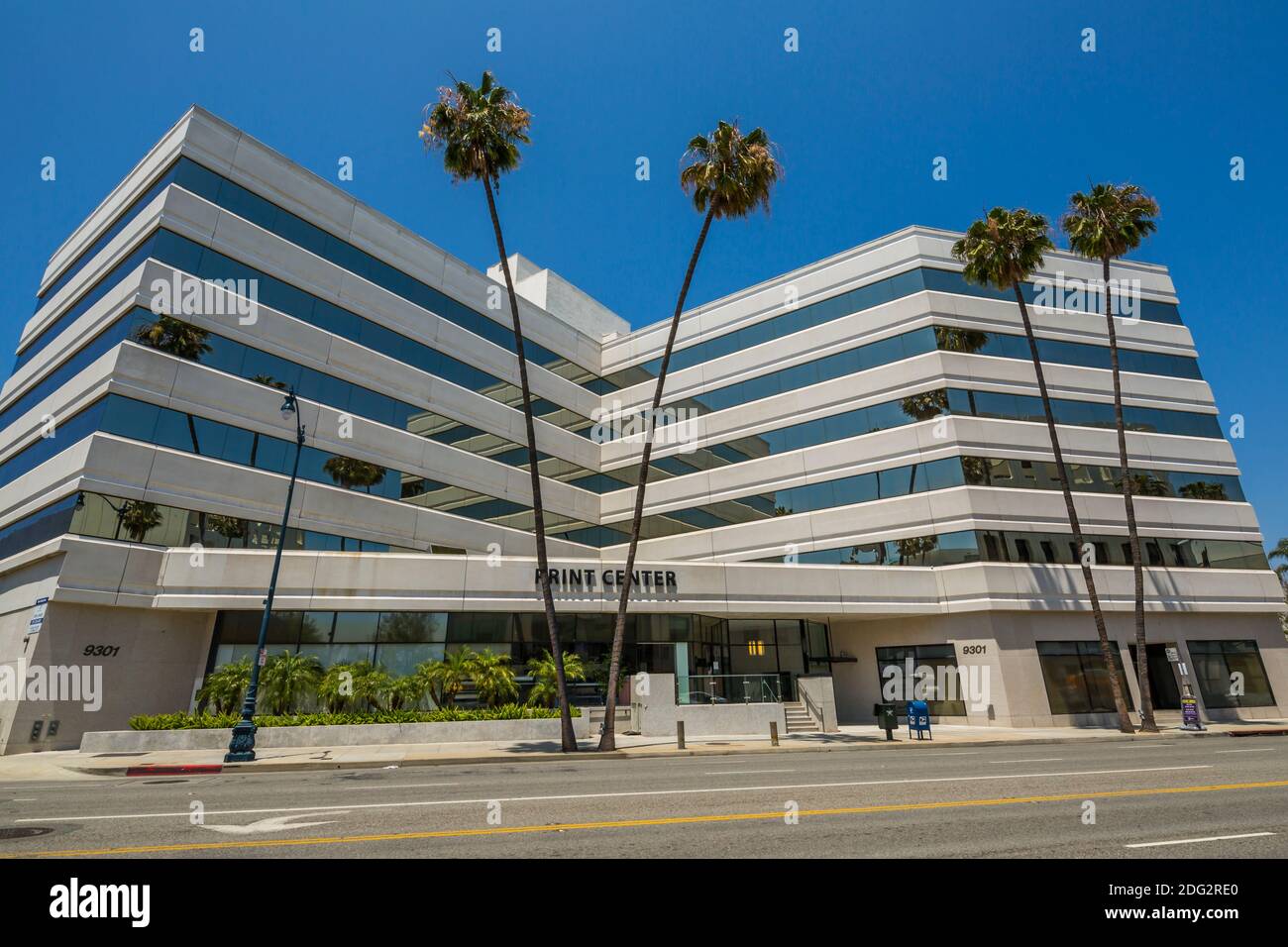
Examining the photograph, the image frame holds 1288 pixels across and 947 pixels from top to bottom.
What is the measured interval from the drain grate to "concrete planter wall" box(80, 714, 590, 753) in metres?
12.8

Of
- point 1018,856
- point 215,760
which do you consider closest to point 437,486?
point 215,760

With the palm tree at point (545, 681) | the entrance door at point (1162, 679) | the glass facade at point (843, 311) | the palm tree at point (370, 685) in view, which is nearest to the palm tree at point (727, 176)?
the palm tree at point (545, 681)

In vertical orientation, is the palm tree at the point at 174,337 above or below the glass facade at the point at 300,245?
below

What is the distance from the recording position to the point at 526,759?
56.4ft

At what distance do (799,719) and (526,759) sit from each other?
13.2m

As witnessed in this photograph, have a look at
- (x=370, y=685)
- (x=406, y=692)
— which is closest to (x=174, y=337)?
(x=370, y=685)

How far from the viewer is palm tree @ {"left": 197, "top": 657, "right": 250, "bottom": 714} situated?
21.1 m

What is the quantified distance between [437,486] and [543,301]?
15570mm

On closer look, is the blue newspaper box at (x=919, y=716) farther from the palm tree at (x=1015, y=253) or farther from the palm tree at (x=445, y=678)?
the palm tree at (x=445, y=678)

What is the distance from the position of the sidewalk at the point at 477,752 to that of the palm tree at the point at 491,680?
244 cm

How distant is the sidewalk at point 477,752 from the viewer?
15.7 m

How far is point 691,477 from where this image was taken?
36188 millimetres
